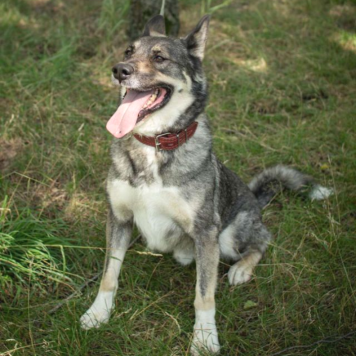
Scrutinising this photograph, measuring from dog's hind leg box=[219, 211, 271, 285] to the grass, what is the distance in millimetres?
104

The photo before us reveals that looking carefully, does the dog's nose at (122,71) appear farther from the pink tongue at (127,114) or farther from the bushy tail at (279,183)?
the bushy tail at (279,183)

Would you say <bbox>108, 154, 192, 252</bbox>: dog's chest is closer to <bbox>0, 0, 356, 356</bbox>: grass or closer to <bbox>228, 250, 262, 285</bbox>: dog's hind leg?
<bbox>0, 0, 356, 356</bbox>: grass

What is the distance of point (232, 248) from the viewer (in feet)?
11.9

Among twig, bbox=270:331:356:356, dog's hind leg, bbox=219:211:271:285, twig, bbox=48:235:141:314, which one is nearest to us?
twig, bbox=270:331:356:356

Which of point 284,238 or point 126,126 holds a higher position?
point 126,126

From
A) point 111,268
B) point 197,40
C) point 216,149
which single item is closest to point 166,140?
point 197,40

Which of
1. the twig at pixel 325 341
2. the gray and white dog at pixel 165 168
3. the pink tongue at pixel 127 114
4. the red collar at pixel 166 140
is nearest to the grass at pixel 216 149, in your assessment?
the twig at pixel 325 341

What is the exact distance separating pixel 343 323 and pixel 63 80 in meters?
3.73

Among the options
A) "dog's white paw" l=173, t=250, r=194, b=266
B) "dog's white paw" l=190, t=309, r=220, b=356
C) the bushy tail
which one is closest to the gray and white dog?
"dog's white paw" l=190, t=309, r=220, b=356

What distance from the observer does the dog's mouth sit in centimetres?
284

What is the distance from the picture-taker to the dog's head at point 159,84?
112 inches

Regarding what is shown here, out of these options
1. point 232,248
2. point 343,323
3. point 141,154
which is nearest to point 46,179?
point 141,154

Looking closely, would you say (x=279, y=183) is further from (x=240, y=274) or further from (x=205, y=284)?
(x=205, y=284)

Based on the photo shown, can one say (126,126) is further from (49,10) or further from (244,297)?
(49,10)
